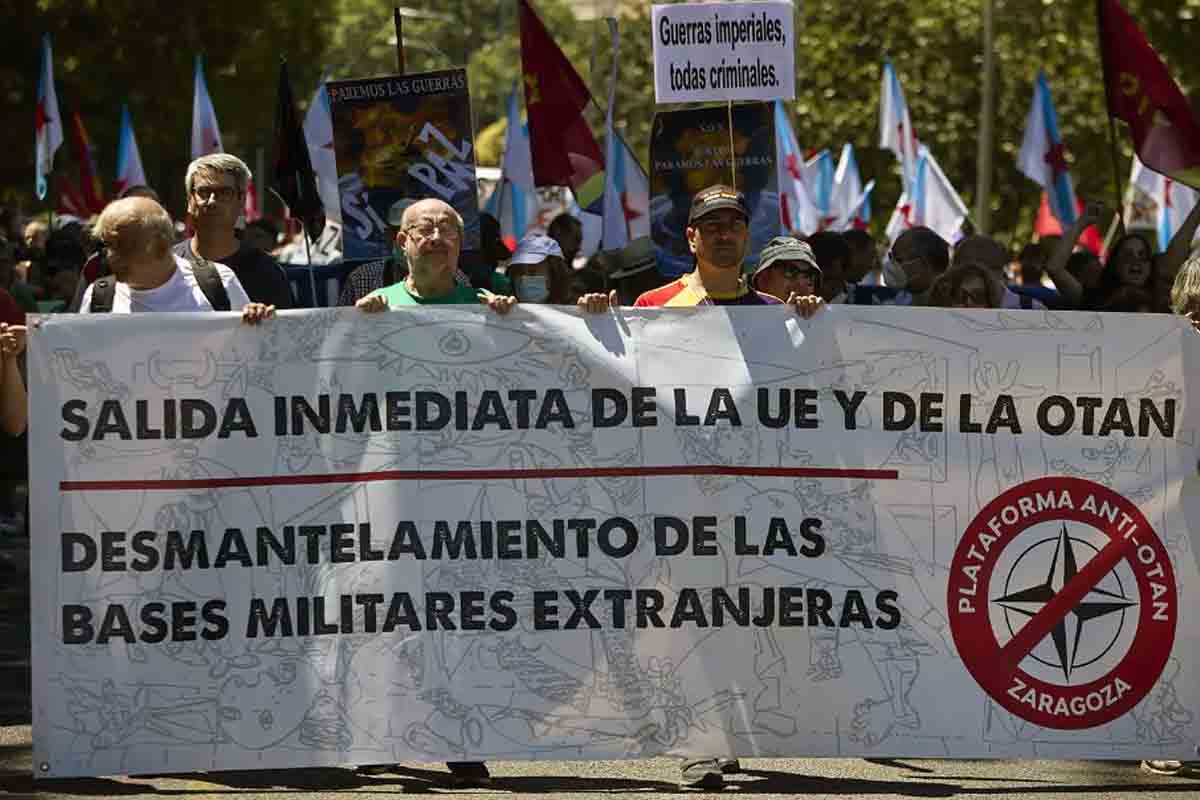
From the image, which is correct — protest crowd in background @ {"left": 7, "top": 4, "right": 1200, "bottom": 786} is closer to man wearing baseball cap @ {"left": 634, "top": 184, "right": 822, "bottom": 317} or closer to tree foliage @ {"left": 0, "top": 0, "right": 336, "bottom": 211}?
man wearing baseball cap @ {"left": 634, "top": 184, "right": 822, "bottom": 317}

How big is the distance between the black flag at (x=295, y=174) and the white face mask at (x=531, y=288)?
5.82ft

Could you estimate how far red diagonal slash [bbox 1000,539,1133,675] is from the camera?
7.64 m

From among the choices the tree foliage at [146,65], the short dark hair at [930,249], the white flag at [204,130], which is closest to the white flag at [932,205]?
the white flag at [204,130]

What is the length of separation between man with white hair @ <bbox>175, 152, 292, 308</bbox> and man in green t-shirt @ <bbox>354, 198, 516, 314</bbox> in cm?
77

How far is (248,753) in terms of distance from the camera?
739 cm

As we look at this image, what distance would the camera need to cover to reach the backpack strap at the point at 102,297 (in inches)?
306

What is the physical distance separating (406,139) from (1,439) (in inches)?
134

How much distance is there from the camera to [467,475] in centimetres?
755

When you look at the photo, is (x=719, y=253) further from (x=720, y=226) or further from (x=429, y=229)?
(x=429, y=229)

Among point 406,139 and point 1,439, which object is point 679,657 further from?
point 1,439

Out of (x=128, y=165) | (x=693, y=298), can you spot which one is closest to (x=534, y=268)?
(x=693, y=298)

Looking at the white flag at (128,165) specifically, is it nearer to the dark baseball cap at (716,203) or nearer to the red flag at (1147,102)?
the red flag at (1147,102)

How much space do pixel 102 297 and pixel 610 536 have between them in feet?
5.67

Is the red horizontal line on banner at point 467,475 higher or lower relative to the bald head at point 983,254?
lower
